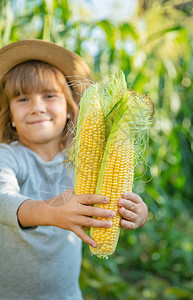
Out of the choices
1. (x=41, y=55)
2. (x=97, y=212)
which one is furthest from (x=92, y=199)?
(x=41, y=55)

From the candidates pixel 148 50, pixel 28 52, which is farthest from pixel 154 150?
pixel 28 52

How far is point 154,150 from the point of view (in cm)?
217

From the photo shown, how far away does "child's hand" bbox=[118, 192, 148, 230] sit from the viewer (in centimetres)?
79

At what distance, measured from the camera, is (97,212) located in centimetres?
75

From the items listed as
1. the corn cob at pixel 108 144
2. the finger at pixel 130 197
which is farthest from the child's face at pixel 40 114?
the finger at pixel 130 197

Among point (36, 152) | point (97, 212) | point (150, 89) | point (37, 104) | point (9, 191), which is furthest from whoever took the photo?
point (150, 89)

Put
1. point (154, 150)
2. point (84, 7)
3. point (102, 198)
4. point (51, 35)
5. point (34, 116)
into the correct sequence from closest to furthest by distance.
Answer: point (102, 198) < point (34, 116) < point (51, 35) < point (84, 7) < point (154, 150)

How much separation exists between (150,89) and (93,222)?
1030 millimetres

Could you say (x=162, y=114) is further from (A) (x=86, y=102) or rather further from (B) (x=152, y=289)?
(A) (x=86, y=102)

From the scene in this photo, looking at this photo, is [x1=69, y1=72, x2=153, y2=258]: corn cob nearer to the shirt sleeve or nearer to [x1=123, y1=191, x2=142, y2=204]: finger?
[x1=123, y1=191, x2=142, y2=204]: finger

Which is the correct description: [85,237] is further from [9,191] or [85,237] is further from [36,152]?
[36,152]

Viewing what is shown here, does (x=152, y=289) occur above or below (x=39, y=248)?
below

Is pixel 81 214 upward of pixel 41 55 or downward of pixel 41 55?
downward

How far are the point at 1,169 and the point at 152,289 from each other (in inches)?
62.2
